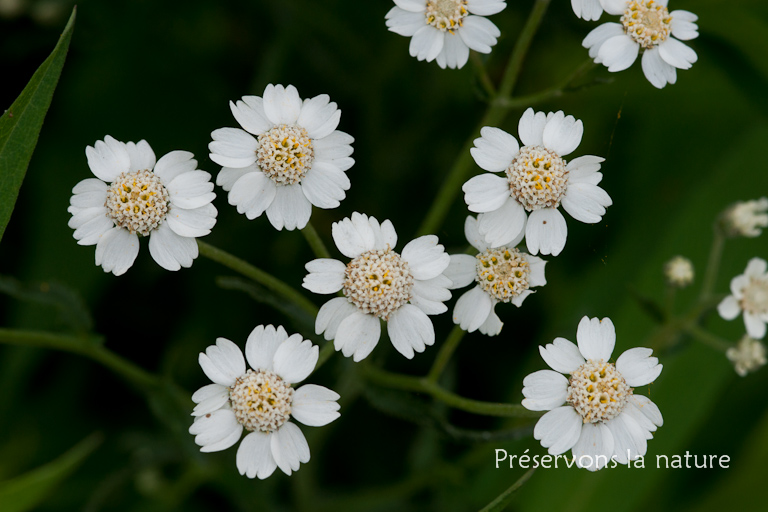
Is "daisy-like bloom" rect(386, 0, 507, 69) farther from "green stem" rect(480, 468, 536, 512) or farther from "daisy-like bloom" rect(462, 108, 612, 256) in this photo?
"green stem" rect(480, 468, 536, 512)

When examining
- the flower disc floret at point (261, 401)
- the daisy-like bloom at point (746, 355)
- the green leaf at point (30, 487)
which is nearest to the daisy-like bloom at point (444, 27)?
the flower disc floret at point (261, 401)

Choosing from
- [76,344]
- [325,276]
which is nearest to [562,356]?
[325,276]

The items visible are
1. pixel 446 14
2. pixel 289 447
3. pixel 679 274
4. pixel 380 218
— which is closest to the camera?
pixel 289 447

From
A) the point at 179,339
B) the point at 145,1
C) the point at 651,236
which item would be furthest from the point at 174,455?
the point at 651,236

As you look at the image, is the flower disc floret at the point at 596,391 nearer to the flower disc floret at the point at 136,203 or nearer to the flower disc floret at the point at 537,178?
the flower disc floret at the point at 537,178

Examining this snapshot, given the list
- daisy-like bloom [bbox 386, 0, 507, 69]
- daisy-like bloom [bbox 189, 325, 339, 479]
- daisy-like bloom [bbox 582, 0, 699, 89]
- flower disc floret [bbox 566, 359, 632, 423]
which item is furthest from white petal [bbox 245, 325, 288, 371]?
daisy-like bloom [bbox 582, 0, 699, 89]

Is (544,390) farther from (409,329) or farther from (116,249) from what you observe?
(116,249)
